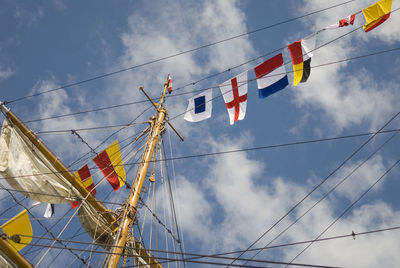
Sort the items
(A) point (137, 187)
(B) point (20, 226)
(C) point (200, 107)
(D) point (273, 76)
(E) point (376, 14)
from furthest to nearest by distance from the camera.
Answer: (B) point (20, 226), (C) point (200, 107), (A) point (137, 187), (D) point (273, 76), (E) point (376, 14)

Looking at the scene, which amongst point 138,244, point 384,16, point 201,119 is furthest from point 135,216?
point 384,16

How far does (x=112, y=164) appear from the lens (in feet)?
46.5

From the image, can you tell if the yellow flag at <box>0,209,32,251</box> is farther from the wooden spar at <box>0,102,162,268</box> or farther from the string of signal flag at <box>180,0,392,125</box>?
the string of signal flag at <box>180,0,392,125</box>

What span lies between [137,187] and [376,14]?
28.4ft

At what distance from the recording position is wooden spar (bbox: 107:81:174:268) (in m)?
9.45

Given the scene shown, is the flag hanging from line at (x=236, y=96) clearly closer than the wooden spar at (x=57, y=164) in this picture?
Yes

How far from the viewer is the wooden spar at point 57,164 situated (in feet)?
43.6

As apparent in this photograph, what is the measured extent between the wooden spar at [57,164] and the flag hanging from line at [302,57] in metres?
8.33

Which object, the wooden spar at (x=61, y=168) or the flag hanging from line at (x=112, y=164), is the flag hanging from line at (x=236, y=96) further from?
the wooden spar at (x=61, y=168)

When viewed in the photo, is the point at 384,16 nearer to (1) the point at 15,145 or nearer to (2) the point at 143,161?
(2) the point at 143,161

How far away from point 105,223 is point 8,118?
18.4 feet

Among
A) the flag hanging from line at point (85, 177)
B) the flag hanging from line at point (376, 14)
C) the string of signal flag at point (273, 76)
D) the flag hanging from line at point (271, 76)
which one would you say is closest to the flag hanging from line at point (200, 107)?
the string of signal flag at point (273, 76)

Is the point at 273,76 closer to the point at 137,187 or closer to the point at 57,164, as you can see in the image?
the point at 137,187

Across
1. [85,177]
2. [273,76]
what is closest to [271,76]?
[273,76]
